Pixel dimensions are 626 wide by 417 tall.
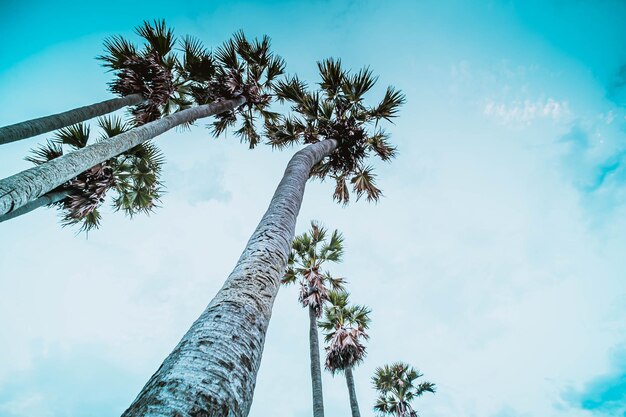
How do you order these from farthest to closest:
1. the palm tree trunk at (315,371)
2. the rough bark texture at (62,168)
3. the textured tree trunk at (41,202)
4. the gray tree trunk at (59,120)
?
1. the palm tree trunk at (315,371)
2. the textured tree trunk at (41,202)
3. the gray tree trunk at (59,120)
4. the rough bark texture at (62,168)

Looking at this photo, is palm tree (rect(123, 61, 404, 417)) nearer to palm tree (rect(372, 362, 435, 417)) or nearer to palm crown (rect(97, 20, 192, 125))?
palm crown (rect(97, 20, 192, 125))

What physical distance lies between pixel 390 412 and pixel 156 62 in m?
18.3

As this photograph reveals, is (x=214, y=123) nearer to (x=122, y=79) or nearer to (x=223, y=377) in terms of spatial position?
(x=122, y=79)

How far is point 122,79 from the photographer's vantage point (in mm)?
8141

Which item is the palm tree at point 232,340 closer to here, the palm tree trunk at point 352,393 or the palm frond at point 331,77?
the palm frond at point 331,77

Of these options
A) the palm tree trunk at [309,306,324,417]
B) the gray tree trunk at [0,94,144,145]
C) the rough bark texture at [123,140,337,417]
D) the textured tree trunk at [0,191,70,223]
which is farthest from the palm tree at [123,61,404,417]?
the palm tree trunk at [309,306,324,417]

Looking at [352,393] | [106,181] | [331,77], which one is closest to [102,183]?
[106,181]

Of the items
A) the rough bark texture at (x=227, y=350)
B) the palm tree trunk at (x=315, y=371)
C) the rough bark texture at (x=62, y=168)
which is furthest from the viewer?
the palm tree trunk at (x=315, y=371)

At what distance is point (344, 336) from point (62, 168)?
10772mm

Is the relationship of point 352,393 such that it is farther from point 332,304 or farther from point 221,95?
point 221,95

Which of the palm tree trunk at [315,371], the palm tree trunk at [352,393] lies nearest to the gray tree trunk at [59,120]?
the palm tree trunk at [315,371]

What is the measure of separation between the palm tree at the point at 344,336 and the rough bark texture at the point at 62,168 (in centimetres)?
925

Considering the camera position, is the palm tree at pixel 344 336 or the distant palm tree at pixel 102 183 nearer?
the distant palm tree at pixel 102 183

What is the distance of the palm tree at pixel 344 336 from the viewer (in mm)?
11469
